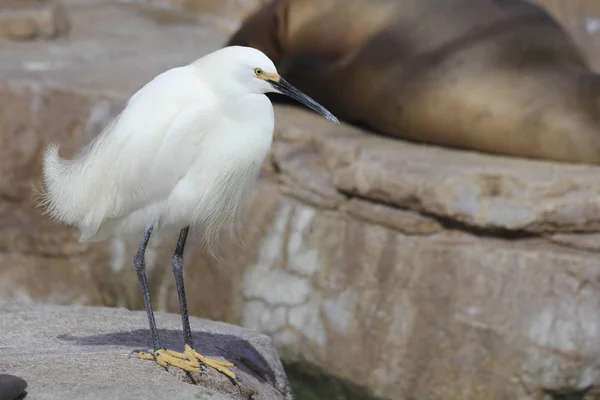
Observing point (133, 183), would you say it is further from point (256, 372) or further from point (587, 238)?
point (587, 238)

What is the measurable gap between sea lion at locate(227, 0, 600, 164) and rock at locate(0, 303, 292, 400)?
175cm

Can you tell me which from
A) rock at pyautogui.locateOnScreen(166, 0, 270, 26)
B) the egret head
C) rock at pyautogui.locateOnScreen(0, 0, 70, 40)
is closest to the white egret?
the egret head

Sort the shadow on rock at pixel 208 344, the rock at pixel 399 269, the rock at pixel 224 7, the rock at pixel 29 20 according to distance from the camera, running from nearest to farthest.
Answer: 1. the shadow on rock at pixel 208 344
2. the rock at pixel 399 269
3. the rock at pixel 29 20
4. the rock at pixel 224 7

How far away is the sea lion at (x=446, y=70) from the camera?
474 cm

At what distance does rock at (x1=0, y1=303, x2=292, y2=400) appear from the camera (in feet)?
8.63

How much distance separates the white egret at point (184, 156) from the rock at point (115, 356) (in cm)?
9

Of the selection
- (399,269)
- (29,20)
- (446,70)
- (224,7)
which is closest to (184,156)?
(399,269)

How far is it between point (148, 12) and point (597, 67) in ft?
11.1

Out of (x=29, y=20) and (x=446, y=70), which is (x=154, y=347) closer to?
(x=446, y=70)

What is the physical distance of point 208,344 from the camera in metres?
3.29

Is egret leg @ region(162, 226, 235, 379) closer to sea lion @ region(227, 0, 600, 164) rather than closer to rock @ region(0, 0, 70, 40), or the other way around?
sea lion @ region(227, 0, 600, 164)

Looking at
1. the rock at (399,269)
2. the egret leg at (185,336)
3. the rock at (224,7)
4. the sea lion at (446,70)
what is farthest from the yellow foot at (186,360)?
the rock at (224,7)

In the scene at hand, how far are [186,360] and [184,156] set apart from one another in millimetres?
539

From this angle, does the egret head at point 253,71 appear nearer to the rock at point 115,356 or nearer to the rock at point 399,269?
the rock at point 115,356
